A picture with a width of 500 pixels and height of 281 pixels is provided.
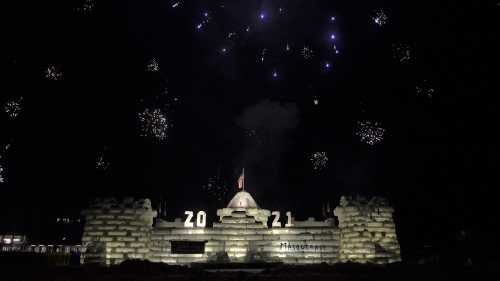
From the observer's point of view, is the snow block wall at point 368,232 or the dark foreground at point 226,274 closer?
the dark foreground at point 226,274

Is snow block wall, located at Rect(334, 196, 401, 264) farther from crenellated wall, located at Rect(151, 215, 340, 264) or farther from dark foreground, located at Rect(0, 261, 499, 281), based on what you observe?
dark foreground, located at Rect(0, 261, 499, 281)

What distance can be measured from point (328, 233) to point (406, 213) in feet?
31.3

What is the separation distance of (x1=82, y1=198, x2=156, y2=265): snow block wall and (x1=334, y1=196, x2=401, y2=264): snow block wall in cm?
1183

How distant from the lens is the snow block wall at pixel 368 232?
80.7 feet

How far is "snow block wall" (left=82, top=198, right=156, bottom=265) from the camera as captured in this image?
25.8 meters

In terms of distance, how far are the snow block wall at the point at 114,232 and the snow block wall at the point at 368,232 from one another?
11.8 meters

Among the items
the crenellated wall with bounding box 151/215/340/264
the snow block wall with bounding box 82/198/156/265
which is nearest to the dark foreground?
the crenellated wall with bounding box 151/215/340/264

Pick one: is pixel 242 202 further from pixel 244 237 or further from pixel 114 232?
pixel 114 232

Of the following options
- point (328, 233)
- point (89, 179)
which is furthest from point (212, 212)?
point (328, 233)

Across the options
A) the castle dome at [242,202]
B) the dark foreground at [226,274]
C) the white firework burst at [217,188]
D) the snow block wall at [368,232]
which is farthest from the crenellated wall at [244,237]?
the white firework burst at [217,188]

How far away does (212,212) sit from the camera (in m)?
51.7

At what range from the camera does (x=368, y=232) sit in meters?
25.0

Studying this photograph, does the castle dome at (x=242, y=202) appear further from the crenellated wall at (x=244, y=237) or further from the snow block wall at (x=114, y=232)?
the snow block wall at (x=114, y=232)

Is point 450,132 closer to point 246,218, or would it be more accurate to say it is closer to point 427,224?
point 427,224
